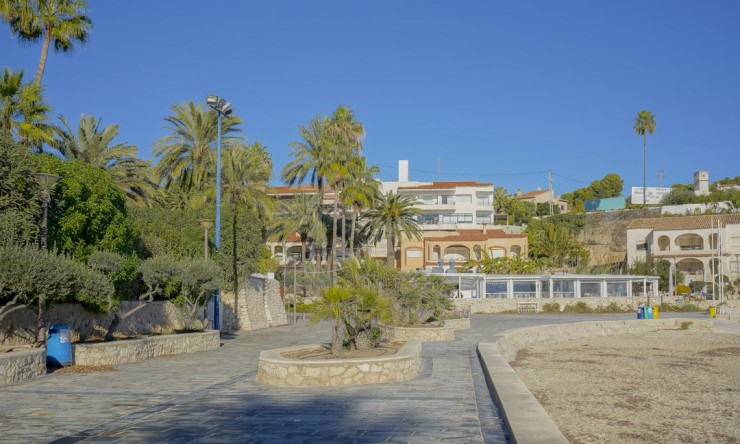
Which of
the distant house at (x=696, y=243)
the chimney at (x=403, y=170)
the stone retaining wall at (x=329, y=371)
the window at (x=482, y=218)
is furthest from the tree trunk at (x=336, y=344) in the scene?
the chimney at (x=403, y=170)

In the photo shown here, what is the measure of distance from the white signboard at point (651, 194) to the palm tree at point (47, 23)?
10636cm

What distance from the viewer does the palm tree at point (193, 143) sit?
Answer: 138 feet

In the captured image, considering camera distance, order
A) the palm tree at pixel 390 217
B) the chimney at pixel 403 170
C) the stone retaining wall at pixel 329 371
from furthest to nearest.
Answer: the chimney at pixel 403 170, the palm tree at pixel 390 217, the stone retaining wall at pixel 329 371

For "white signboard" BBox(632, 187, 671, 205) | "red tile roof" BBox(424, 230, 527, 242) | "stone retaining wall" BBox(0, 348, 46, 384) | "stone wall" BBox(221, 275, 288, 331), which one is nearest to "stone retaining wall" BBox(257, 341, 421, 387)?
"stone retaining wall" BBox(0, 348, 46, 384)

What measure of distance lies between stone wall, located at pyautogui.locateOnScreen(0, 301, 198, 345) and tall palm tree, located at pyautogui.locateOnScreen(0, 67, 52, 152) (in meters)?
6.10

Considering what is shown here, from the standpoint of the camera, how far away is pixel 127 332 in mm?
23422

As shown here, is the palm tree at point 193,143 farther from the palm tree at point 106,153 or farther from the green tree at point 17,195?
the green tree at point 17,195

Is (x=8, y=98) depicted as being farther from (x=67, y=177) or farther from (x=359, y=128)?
(x=359, y=128)

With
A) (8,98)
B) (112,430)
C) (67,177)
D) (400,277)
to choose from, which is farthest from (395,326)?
(112,430)

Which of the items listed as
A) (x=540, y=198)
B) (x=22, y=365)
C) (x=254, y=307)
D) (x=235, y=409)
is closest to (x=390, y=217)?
(x=254, y=307)

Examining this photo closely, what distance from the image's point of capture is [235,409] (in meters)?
10.7

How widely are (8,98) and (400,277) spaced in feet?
46.5

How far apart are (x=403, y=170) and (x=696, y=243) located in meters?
36.1

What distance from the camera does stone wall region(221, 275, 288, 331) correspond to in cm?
3338
